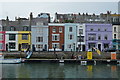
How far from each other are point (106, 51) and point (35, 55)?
558 inches

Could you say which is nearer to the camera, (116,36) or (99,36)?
(99,36)

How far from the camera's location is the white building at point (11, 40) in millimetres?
54844

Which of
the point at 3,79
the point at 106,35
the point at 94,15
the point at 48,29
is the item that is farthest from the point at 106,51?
the point at 3,79

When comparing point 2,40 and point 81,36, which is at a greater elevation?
point 81,36

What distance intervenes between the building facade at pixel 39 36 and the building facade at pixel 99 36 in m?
8.91

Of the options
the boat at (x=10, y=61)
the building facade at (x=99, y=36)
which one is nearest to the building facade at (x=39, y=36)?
the building facade at (x=99, y=36)

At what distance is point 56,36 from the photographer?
181 feet

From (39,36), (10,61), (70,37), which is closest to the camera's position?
(10,61)

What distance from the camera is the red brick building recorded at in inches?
2165

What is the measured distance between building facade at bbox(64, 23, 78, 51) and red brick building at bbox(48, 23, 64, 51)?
0.86m

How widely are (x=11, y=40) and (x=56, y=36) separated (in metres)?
9.60

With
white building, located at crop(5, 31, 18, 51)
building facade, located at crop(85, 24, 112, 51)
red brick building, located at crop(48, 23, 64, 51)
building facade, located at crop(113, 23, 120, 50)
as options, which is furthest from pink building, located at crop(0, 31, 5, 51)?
building facade, located at crop(113, 23, 120, 50)

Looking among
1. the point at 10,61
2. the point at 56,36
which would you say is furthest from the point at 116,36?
the point at 10,61

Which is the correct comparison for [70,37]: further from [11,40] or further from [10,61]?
[10,61]
